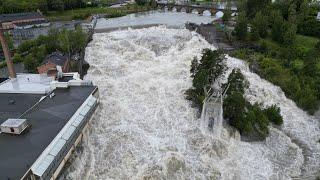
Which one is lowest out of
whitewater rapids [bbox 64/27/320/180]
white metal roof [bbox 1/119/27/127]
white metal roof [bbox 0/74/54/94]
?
whitewater rapids [bbox 64/27/320/180]

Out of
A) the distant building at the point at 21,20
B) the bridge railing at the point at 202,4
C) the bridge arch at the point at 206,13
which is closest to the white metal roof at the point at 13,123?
Result: the distant building at the point at 21,20

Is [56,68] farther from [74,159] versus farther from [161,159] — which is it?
[161,159]

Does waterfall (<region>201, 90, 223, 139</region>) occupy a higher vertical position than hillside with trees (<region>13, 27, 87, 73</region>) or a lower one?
lower

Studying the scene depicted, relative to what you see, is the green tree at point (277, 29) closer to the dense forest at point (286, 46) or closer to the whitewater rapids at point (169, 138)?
the dense forest at point (286, 46)

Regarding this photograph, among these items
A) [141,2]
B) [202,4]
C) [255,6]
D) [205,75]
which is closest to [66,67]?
[205,75]

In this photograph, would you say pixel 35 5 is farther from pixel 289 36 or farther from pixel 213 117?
pixel 213 117

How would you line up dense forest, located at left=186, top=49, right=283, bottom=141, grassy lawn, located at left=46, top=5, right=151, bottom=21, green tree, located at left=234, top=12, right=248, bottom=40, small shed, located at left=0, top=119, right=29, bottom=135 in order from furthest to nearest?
grassy lawn, located at left=46, top=5, right=151, bottom=21, green tree, located at left=234, top=12, right=248, bottom=40, dense forest, located at left=186, top=49, right=283, bottom=141, small shed, located at left=0, top=119, right=29, bottom=135

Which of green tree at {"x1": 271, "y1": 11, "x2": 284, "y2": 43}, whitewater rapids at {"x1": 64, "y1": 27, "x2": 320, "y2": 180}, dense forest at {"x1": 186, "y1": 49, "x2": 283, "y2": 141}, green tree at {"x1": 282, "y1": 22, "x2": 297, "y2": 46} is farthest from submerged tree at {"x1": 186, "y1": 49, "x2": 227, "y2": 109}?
green tree at {"x1": 271, "y1": 11, "x2": 284, "y2": 43}

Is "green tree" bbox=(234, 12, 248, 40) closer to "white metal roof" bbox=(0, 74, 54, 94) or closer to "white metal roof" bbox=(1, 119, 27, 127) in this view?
"white metal roof" bbox=(0, 74, 54, 94)
